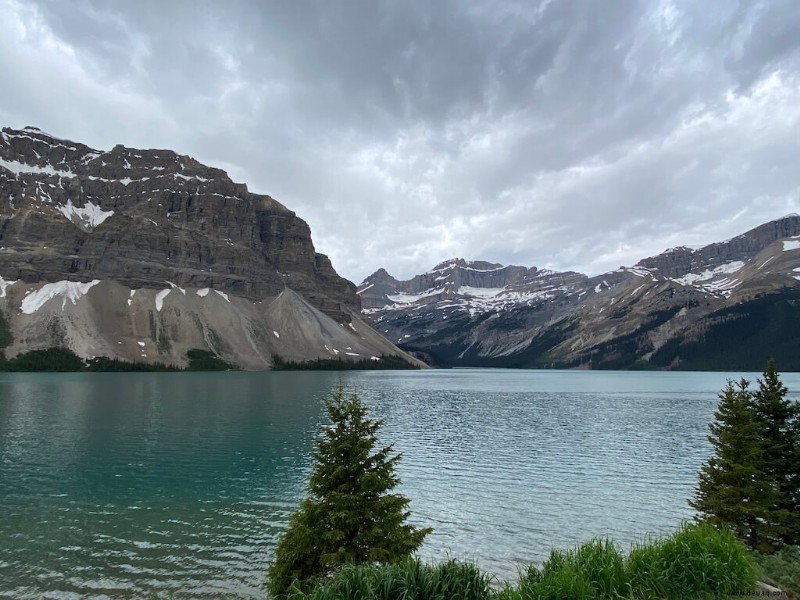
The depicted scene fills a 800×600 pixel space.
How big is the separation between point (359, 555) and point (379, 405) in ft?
286

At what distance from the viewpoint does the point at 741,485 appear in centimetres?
2467

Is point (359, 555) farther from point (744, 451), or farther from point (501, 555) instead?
point (744, 451)

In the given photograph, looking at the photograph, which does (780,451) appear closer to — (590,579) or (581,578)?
(590,579)

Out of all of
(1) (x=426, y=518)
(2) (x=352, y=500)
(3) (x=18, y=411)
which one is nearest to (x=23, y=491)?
(1) (x=426, y=518)

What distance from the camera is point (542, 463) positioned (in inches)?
2056

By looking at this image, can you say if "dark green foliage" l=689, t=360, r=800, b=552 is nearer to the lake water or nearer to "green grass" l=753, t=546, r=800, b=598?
"green grass" l=753, t=546, r=800, b=598

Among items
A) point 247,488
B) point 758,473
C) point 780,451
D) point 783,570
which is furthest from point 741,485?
point 247,488

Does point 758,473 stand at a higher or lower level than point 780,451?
lower

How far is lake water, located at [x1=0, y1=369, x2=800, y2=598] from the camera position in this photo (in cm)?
2602

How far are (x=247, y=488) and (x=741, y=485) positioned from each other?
108 feet

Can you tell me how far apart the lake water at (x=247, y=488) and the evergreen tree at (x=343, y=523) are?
5.52 metres

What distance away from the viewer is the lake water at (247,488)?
26.0 m

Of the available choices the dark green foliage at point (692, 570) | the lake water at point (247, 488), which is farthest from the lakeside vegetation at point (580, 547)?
the lake water at point (247, 488)

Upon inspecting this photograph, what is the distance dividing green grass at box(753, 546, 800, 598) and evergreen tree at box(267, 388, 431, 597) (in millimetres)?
11418
